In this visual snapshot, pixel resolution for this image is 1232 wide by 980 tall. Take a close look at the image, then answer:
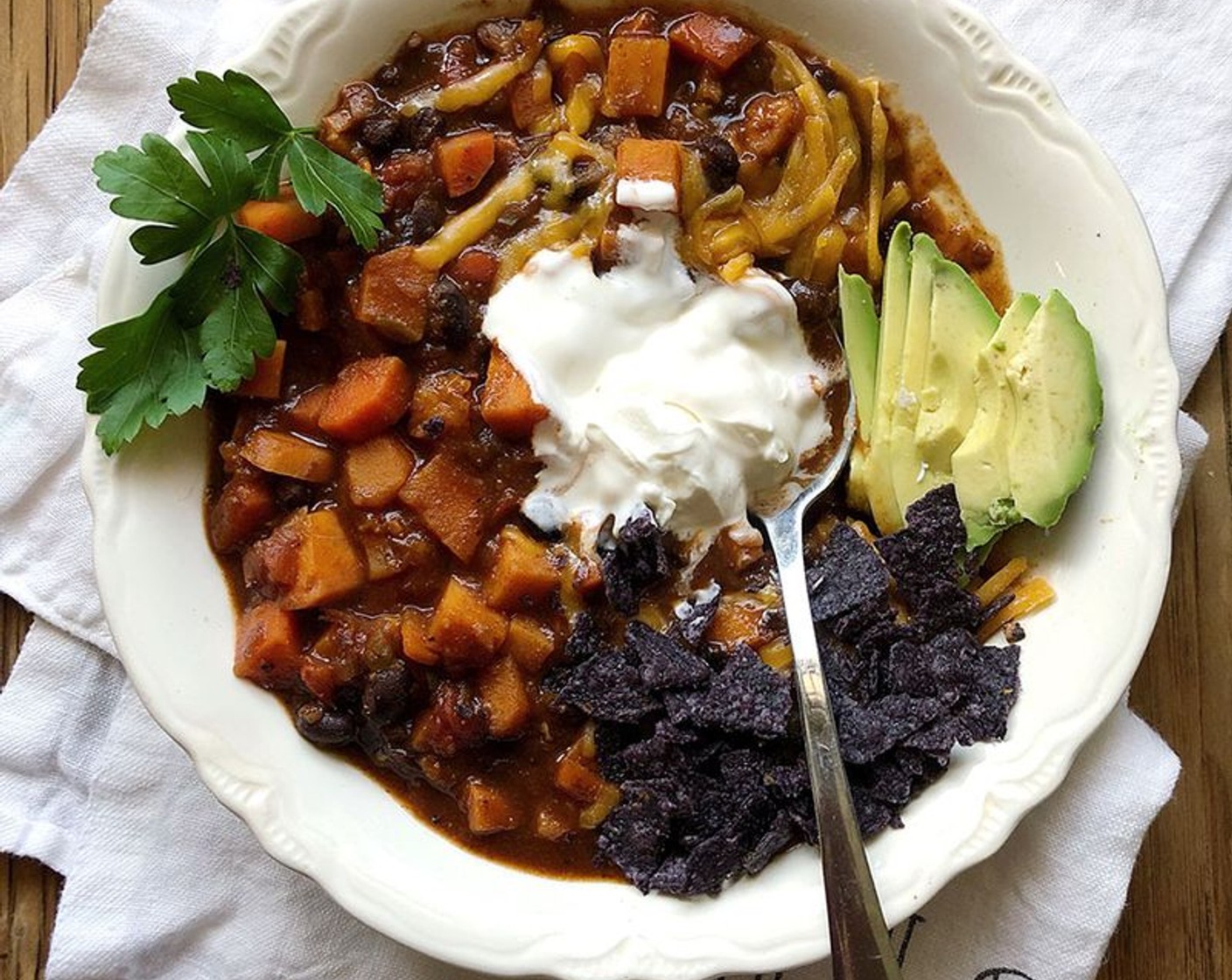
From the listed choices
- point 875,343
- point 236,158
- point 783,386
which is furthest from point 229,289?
point 875,343

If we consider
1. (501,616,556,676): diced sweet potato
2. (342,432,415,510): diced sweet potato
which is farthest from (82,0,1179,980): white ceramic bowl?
(501,616,556,676): diced sweet potato

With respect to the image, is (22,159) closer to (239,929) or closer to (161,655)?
(161,655)

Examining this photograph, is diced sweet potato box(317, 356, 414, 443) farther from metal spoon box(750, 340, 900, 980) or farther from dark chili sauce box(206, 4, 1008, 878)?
metal spoon box(750, 340, 900, 980)

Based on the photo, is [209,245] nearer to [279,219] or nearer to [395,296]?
[279,219]

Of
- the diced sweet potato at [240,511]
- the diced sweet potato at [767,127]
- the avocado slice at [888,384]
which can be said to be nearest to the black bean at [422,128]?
the diced sweet potato at [767,127]

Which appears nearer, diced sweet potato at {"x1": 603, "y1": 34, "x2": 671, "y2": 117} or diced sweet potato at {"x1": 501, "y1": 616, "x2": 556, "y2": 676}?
→ diced sweet potato at {"x1": 501, "y1": 616, "x2": 556, "y2": 676}
